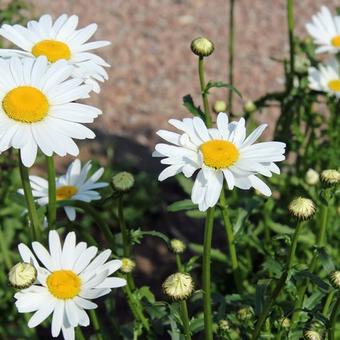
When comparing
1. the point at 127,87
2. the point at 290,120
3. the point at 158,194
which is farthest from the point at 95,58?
the point at 127,87

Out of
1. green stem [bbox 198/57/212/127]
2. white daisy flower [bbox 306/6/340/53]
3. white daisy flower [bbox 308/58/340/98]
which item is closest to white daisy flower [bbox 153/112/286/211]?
green stem [bbox 198/57/212/127]

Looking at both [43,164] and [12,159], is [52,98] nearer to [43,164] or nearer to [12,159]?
[12,159]

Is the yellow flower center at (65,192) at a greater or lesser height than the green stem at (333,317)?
greater

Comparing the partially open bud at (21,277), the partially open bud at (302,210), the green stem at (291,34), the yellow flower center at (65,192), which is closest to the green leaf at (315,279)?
the partially open bud at (302,210)

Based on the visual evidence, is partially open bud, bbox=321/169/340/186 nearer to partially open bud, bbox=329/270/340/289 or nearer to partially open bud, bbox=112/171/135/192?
partially open bud, bbox=329/270/340/289

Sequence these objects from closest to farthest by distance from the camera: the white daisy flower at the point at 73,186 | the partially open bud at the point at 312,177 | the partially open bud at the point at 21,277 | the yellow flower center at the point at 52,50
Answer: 1. the partially open bud at the point at 21,277
2. the yellow flower center at the point at 52,50
3. the white daisy flower at the point at 73,186
4. the partially open bud at the point at 312,177

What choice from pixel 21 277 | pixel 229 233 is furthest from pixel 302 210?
pixel 21 277

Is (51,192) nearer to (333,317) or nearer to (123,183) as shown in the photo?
(123,183)

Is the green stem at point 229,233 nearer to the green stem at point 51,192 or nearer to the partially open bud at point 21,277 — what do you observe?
the green stem at point 51,192
